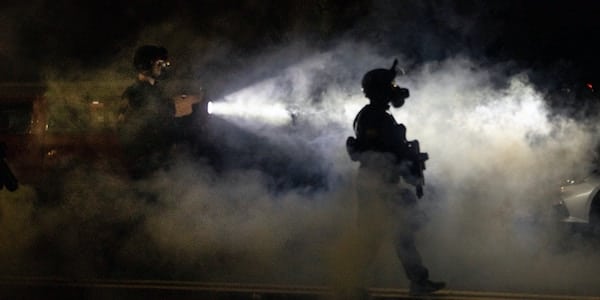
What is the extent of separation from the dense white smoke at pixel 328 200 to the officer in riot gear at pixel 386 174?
3.24ft

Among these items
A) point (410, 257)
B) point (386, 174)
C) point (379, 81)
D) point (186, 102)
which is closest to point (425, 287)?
point (410, 257)

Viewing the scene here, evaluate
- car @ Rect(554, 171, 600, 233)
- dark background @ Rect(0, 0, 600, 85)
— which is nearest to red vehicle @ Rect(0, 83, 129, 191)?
dark background @ Rect(0, 0, 600, 85)

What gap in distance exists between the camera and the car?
7.00m

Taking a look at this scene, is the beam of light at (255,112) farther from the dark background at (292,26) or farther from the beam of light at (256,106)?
the dark background at (292,26)

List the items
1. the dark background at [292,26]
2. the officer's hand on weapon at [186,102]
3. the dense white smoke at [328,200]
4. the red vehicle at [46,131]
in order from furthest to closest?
the dark background at [292,26] < the red vehicle at [46,131] < the officer's hand on weapon at [186,102] < the dense white smoke at [328,200]

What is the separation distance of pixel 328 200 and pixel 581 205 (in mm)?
2496

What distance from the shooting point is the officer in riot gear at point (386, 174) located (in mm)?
5160

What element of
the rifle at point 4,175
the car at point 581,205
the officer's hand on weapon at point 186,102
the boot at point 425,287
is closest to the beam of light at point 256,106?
the officer's hand on weapon at point 186,102

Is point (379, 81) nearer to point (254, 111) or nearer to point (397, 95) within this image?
point (397, 95)

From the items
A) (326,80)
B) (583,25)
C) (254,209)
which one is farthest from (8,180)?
(583,25)

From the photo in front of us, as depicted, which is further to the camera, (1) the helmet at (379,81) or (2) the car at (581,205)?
(2) the car at (581,205)

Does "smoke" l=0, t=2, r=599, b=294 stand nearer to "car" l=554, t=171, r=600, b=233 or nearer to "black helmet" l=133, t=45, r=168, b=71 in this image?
"car" l=554, t=171, r=600, b=233

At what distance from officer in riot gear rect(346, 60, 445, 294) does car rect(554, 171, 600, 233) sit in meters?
2.45

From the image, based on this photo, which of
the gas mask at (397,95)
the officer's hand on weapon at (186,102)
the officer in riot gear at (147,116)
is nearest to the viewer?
the gas mask at (397,95)
